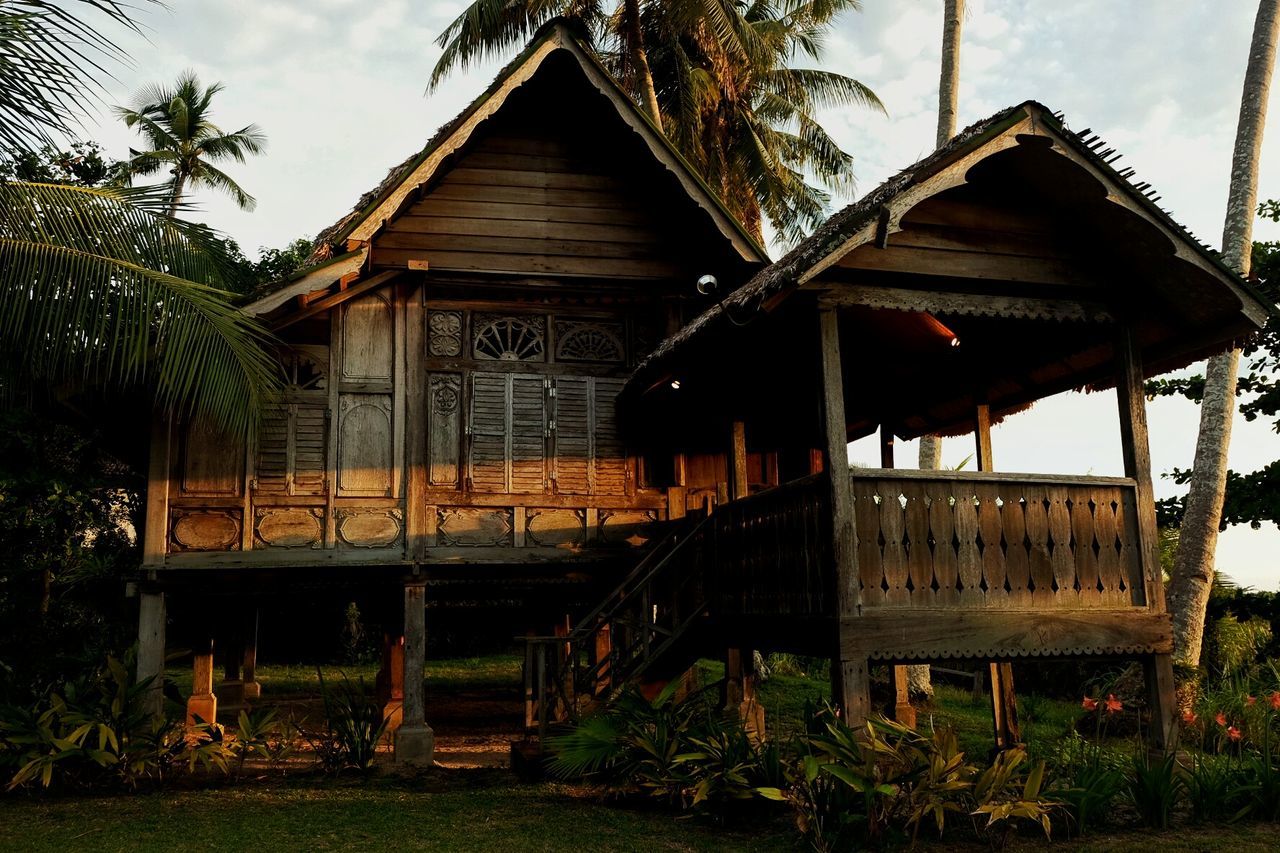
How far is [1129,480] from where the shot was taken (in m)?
9.02

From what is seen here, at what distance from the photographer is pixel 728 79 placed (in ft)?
80.9

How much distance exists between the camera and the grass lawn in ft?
25.3

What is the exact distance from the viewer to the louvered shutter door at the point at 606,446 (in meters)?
12.5

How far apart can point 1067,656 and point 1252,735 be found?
16.3 feet

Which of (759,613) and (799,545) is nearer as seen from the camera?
(799,545)

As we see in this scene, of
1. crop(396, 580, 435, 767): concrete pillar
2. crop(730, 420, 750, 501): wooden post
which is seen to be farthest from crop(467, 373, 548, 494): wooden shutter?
crop(730, 420, 750, 501): wooden post

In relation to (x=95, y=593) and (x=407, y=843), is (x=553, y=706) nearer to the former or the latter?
(x=407, y=843)

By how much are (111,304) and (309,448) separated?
281cm

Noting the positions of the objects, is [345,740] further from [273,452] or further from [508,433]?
[508,433]

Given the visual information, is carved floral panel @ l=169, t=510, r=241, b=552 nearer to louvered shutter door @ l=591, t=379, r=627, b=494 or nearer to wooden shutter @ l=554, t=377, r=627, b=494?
wooden shutter @ l=554, t=377, r=627, b=494

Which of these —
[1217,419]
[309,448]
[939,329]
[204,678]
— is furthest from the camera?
[204,678]

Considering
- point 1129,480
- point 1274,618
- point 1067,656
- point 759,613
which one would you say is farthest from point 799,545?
point 1274,618

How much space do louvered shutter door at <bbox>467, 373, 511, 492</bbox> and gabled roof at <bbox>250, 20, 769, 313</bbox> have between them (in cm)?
205

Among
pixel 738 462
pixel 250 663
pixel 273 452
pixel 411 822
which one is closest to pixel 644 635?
pixel 738 462
